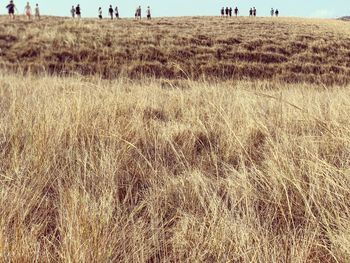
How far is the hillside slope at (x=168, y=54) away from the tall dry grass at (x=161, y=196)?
1128 centimetres

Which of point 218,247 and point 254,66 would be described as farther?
point 254,66

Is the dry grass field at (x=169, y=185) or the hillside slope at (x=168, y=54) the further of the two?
the hillside slope at (x=168, y=54)

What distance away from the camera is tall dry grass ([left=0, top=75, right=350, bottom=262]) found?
4.69ft

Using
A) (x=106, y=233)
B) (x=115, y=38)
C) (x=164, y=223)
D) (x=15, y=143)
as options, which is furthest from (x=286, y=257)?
(x=115, y=38)

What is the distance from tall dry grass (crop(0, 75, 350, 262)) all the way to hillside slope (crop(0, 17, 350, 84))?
1128 centimetres

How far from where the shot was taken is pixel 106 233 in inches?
56.3

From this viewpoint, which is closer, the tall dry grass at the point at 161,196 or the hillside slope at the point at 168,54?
the tall dry grass at the point at 161,196

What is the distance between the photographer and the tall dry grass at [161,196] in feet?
4.69

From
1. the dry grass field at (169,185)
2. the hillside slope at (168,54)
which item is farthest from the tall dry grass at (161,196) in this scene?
the hillside slope at (168,54)

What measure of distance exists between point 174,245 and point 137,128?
5.48 ft

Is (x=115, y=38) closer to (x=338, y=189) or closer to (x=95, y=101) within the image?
(x=95, y=101)

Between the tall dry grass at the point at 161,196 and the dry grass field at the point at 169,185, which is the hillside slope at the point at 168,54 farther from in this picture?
the tall dry grass at the point at 161,196

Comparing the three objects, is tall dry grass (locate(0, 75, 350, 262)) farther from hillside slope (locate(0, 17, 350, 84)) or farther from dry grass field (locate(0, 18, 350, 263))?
hillside slope (locate(0, 17, 350, 84))

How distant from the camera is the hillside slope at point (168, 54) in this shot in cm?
1578
